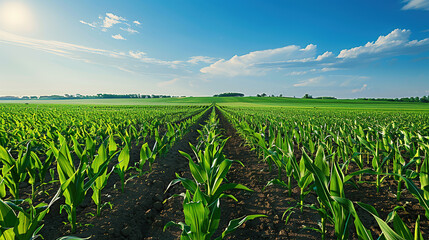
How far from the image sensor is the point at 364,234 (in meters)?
1.56

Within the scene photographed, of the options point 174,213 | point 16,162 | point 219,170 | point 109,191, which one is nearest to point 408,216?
point 219,170

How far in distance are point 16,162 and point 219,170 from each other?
9.71ft

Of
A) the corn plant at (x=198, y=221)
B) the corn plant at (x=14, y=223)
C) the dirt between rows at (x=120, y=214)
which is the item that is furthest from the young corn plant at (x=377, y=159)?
the corn plant at (x=14, y=223)

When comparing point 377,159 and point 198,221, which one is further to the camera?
point 377,159

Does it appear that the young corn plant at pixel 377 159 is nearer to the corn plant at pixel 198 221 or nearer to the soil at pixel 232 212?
the soil at pixel 232 212

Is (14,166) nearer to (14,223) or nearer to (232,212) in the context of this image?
(14,223)

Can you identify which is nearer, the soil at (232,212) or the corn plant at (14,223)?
the corn plant at (14,223)

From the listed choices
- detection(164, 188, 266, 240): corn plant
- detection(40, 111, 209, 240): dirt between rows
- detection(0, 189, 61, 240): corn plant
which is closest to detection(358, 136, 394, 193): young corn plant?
detection(164, 188, 266, 240): corn plant

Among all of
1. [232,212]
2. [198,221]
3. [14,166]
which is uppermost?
[14,166]

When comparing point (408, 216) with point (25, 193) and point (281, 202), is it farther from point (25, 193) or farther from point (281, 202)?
point (25, 193)

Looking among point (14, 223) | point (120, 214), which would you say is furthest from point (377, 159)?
point (14, 223)

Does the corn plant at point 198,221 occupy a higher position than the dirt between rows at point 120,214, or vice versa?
the corn plant at point 198,221

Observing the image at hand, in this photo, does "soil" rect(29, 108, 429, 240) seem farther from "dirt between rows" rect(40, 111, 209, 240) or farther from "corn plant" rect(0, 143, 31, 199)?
"corn plant" rect(0, 143, 31, 199)

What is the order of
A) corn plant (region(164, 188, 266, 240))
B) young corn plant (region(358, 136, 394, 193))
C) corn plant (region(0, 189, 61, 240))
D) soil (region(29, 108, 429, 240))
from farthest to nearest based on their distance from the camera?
young corn plant (region(358, 136, 394, 193)) → soil (region(29, 108, 429, 240)) → corn plant (region(164, 188, 266, 240)) → corn plant (region(0, 189, 61, 240))
